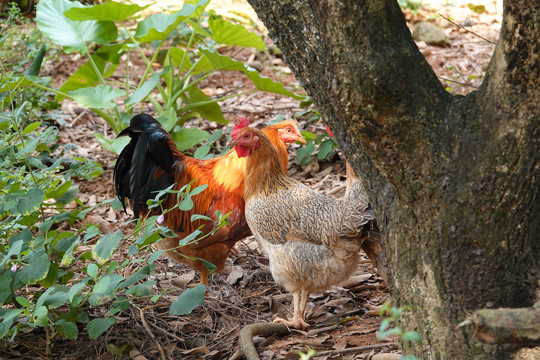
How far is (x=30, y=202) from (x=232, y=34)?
3.03 meters

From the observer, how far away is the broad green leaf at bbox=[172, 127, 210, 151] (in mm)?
5457

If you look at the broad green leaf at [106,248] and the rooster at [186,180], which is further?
the rooster at [186,180]

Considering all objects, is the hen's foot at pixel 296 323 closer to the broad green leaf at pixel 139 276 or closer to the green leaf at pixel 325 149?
the broad green leaf at pixel 139 276

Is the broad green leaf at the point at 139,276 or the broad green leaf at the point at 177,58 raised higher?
the broad green leaf at the point at 177,58

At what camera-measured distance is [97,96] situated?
4582 mm

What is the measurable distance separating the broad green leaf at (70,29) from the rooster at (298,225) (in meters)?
2.12

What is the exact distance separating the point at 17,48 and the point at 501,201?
595cm

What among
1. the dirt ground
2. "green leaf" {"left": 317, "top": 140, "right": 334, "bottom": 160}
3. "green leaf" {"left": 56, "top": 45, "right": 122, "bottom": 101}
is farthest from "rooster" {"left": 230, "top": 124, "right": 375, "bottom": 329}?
"green leaf" {"left": 56, "top": 45, "right": 122, "bottom": 101}

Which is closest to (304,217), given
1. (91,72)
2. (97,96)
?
(97,96)

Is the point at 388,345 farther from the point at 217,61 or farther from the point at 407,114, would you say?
the point at 217,61

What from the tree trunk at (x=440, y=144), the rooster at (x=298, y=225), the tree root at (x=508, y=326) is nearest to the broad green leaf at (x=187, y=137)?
the rooster at (x=298, y=225)

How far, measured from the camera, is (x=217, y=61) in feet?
16.3

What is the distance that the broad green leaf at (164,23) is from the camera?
4.64 metres

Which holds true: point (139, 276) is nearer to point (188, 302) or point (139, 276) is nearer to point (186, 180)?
point (188, 302)
